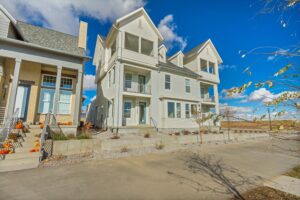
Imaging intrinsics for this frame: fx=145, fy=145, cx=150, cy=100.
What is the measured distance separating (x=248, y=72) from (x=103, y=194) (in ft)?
14.2

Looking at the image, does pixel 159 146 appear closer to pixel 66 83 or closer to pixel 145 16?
pixel 66 83

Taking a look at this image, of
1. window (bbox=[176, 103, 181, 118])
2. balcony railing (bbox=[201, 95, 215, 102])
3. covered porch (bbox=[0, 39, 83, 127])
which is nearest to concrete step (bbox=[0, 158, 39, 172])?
covered porch (bbox=[0, 39, 83, 127])

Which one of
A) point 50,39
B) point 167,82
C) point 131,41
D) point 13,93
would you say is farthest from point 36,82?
point 167,82

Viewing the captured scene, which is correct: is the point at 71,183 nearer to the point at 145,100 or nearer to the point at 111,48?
the point at 145,100

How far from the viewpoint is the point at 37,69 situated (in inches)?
454

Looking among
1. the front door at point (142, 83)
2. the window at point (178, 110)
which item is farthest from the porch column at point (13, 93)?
the window at point (178, 110)

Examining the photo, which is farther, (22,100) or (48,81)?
(48,81)

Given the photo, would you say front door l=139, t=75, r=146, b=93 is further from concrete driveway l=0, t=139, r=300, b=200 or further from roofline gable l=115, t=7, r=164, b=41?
concrete driveway l=0, t=139, r=300, b=200

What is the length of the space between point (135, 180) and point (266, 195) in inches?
146

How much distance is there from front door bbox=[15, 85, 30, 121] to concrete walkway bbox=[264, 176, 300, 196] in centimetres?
1429

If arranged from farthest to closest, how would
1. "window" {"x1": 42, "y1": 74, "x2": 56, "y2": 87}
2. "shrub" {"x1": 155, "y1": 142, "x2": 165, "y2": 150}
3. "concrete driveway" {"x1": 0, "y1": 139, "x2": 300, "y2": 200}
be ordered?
"window" {"x1": 42, "y1": 74, "x2": 56, "y2": 87}, "shrub" {"x1": 155, "y1": 142, "x2": 165, "y2": 150}, "concrete driveway" {"x1": 0, "y1": 139, "x2": 300, "y2": 200}

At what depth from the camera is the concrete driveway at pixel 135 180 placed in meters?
3.89

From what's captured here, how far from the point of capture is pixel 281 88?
200cm

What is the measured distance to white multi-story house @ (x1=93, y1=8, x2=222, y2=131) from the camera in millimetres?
14117
